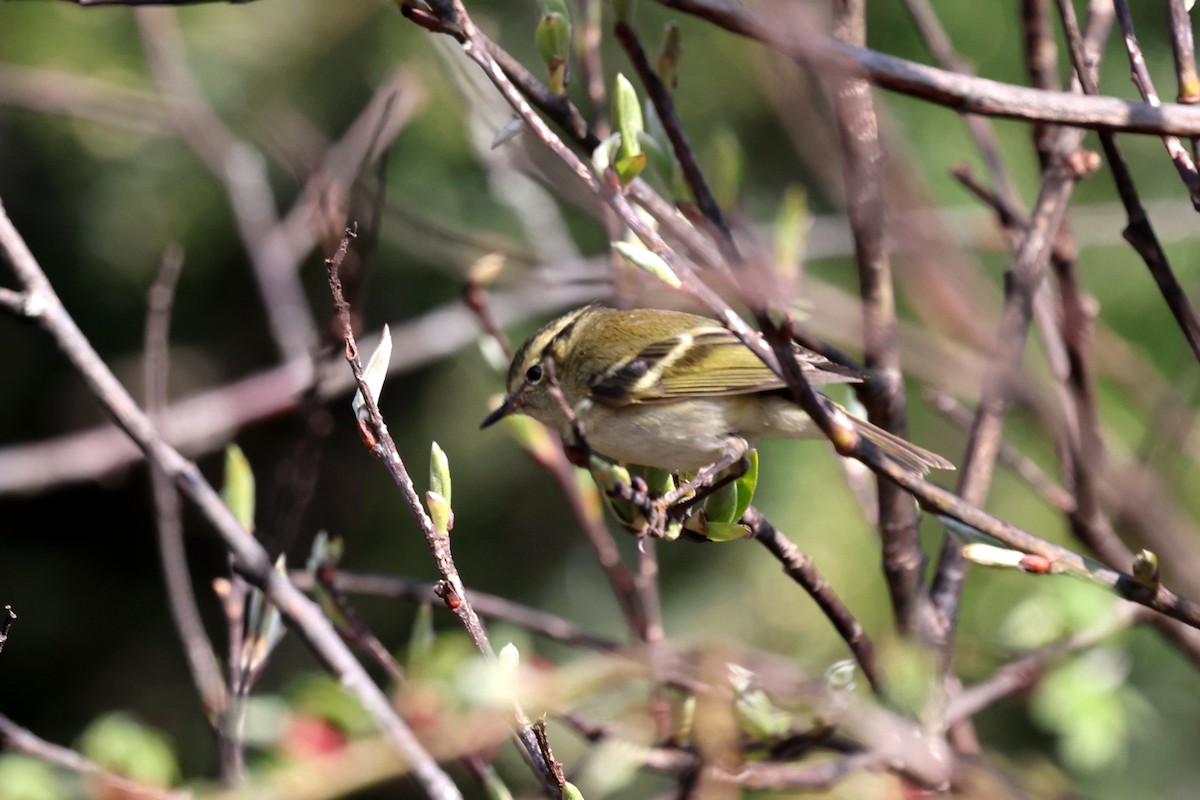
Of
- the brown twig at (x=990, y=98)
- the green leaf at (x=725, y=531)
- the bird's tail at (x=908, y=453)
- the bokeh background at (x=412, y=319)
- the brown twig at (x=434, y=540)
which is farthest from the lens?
the bokeh background at (x=412, y=319)

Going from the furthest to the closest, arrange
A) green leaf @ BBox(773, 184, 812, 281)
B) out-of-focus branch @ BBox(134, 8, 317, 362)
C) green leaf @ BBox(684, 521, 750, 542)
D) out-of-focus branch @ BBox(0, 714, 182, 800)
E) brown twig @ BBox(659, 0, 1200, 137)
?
out-of-focus branch @ BBox(134, 8, 317, 362), green leaf @ BBox(773, 184, 812, 281), out-of-focus branch @ BBox(0, 714, 182, 800), green leaf @ BBox(684, 521, 750, 542), brown twig @ BBox(659, 0, 1200, 137)

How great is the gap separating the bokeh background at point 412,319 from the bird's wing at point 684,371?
233 mm

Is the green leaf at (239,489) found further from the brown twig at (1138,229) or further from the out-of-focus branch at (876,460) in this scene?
the brown twig at (1138,229)

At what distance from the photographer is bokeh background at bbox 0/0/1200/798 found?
2959mm

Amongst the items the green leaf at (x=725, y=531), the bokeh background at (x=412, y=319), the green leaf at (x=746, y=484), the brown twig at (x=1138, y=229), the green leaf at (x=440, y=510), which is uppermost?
the brown twig at (x=1138, y=229)

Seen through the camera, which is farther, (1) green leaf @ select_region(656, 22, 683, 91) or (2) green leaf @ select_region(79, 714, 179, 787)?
(2) green leaf @ select_region(79, 714, 179, 787)

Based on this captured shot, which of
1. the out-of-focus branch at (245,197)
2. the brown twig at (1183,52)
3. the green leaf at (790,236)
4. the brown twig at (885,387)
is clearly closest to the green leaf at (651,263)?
the brown twig at (885,387)

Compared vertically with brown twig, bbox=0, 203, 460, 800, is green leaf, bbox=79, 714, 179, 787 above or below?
below

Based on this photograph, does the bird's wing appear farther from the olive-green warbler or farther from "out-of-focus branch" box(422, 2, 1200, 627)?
"out-of-focus branch" box(422, 2, 1200, 627)

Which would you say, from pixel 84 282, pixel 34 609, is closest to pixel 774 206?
pixel 84 282

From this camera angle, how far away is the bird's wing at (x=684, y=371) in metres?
2.01

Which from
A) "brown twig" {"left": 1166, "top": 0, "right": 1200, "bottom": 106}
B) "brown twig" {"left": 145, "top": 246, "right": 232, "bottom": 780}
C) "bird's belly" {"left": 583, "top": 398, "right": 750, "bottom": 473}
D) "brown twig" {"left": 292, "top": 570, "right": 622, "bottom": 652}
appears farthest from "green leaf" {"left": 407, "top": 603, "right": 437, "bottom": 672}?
"brown twig" {"left": 1166, "top": 0, "right": 1200, "bottom": 106}

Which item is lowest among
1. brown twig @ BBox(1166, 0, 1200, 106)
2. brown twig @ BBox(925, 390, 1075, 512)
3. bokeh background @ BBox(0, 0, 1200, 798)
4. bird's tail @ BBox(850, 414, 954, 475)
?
bokeh background @ BBox(0, 0, 1200, 798)

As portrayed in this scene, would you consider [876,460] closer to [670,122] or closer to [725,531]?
[725,531]
